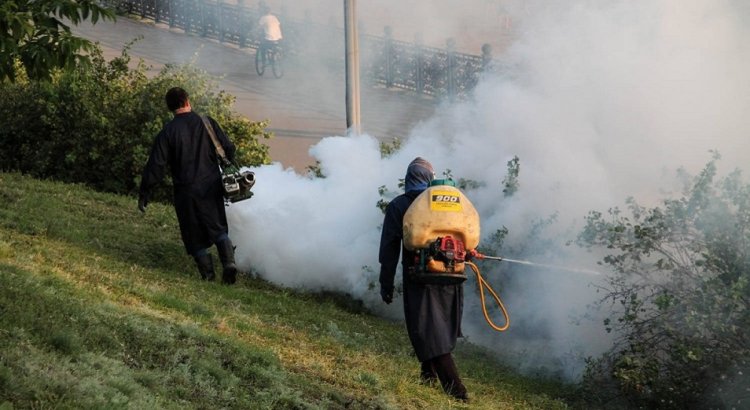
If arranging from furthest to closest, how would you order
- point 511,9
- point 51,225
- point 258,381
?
point 511,9
point 51,225
point 258,381

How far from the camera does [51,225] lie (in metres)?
11.5

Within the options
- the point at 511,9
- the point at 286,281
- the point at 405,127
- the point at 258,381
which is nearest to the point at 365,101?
the point at 405,127

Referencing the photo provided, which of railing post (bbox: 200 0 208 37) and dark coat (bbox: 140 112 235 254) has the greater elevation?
railing post (bbox: 200 0 208 37)

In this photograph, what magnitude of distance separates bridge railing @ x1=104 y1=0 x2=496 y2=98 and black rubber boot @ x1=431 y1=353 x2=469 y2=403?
7765mm

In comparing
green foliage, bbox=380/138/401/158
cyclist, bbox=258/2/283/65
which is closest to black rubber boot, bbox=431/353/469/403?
green foliage, bbox=380/138/401/158

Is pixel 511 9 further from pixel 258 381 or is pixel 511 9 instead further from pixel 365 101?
pixel 258 381

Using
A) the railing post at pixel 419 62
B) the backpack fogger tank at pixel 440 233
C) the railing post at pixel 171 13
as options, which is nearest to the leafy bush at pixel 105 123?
the backpack fogger tank at pixel 440 233

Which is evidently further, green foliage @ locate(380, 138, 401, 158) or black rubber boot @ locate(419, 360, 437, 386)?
green foliage @ locate(380, 138, 401, 158)

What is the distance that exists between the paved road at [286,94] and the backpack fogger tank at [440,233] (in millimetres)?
9105

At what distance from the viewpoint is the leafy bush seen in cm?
1458

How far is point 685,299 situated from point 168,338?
11.6 feet

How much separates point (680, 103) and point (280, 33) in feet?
56.9

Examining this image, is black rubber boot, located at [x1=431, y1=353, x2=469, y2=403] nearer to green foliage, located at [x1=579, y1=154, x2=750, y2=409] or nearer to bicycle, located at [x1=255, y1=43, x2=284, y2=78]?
green foliage, located at [x1=579, y1=154, x2=750, y2=409]

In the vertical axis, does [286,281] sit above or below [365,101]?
below
